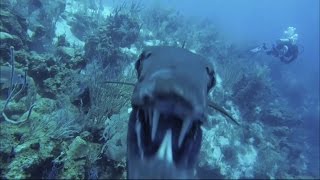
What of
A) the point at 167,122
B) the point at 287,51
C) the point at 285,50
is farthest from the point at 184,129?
the point at 287,51

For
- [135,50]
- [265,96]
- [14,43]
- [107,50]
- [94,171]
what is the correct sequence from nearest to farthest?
[94,171]
[14,43]
[107,50]
[135,50]
[265,96]

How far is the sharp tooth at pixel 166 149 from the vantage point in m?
1.94

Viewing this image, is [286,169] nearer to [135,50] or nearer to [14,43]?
[135,50]

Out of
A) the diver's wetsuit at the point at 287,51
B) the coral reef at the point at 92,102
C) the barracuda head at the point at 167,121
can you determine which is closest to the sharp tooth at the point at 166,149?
the barracuda head at the point at 167,121

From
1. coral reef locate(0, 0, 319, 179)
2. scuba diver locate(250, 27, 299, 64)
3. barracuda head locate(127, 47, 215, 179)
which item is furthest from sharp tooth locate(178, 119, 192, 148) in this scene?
scuba diver locate(250, 27, 299, 64)

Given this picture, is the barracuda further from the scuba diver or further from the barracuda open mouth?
the scuba diver

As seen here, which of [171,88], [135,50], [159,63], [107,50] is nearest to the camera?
[171,88]

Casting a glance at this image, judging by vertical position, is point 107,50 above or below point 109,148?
above

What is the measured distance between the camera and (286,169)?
36.1ft

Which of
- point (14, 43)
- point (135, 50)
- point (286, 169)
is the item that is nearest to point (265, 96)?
point (286, 169)

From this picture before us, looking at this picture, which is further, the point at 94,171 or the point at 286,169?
the point at 286,169

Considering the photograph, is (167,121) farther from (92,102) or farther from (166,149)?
(92,102)

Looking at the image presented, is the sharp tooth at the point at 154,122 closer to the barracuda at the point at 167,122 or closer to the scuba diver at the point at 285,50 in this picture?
the barracuda at the point at 167,122

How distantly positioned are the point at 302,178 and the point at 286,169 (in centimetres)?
87
